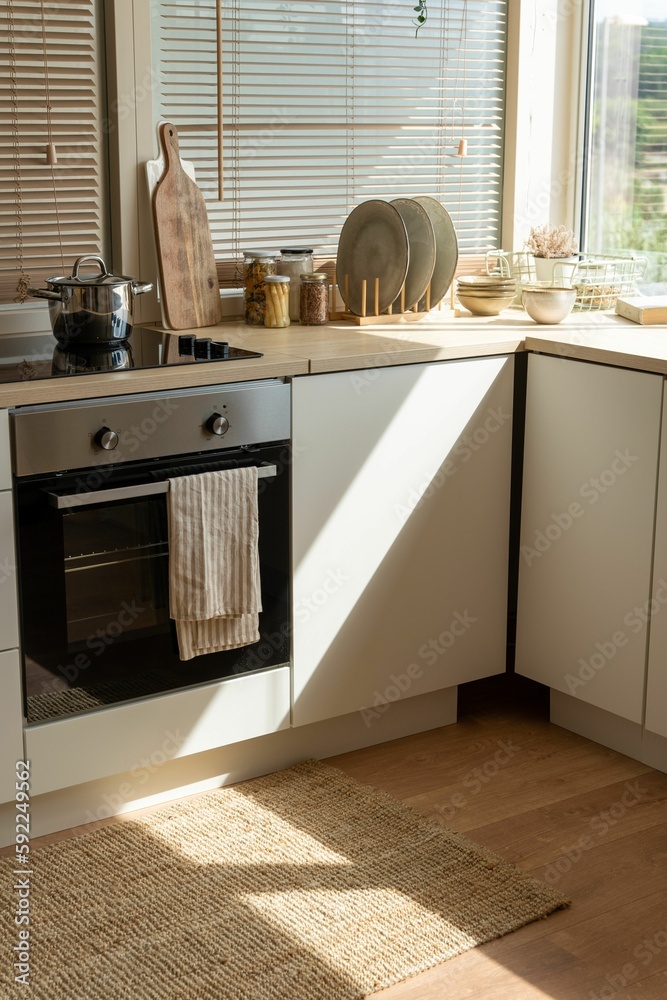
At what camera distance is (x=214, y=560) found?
2.30 m

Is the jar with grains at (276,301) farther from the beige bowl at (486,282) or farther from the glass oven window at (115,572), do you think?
the glass oven window at (115,572)

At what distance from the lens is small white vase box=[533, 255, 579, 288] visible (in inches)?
124

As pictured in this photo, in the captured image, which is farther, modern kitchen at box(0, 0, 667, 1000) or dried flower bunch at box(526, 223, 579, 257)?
dried flower bunch at box(526, 223, 579, 257)

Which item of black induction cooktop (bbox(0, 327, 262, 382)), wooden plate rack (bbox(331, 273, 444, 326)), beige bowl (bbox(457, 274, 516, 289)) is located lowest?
black induction cooktop (bbox(0, 327, 262, 382))

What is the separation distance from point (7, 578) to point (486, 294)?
1488 millimetres

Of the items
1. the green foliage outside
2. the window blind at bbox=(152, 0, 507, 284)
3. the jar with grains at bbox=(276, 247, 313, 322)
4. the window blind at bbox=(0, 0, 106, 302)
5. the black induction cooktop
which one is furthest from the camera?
the green foliage outside

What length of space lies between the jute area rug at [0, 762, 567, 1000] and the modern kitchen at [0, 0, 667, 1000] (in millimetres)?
11

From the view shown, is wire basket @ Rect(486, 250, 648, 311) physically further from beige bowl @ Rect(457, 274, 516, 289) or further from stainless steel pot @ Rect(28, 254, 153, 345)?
stainless steel pot @ Rect(28, 254, 153, 345)

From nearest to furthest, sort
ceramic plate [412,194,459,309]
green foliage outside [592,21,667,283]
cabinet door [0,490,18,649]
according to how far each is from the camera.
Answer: cabinet door [0,490,18,649] < ceramic plate [412,194,459,309] < green foliage outside [592,21,667,283]

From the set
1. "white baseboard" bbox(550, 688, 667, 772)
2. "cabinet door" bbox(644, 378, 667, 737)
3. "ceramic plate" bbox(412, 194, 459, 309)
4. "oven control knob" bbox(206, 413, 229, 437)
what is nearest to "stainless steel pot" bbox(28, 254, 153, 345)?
"oven control knob" bbox(206, 413, 229, 437)

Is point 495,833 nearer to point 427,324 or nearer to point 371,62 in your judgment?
point 427,324

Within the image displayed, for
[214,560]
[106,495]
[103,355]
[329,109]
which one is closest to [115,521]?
[106,495]

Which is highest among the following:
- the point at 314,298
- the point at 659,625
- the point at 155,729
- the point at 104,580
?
the point at 314,298

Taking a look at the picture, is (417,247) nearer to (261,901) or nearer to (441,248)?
(441,248)
